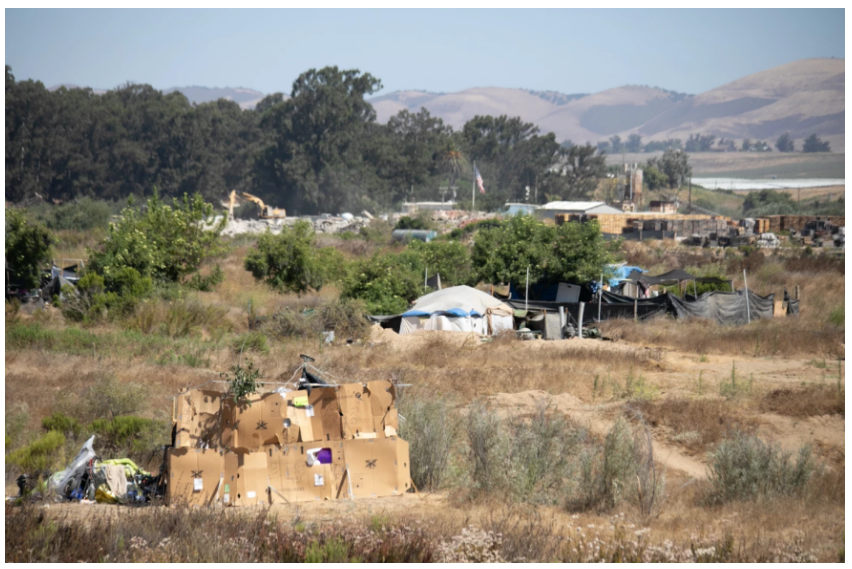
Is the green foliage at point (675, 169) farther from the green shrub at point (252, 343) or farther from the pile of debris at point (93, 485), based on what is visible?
the pile of debris at point (93, 485)

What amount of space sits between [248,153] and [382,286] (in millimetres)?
68277

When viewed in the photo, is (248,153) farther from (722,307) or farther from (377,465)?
(377,465)

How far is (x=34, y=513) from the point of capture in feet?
21.0

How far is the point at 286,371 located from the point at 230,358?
276 centimetres

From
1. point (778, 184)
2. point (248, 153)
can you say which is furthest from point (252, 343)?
point (778, 184)

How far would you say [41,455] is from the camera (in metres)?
9.20

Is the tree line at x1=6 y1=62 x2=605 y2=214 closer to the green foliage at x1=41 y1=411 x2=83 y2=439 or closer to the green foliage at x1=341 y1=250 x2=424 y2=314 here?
the green foliage at x1=341 y1=250 x2=424 y2=314

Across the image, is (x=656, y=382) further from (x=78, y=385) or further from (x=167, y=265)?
(x=167, y=265)

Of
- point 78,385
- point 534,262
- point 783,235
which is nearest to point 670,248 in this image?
point 783,235

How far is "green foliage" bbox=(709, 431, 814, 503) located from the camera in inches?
321

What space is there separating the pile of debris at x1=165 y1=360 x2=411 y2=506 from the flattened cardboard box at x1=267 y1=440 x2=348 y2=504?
0.01 metres

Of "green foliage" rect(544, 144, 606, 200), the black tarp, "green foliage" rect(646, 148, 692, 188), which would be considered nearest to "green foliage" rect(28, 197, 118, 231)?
the black tarp

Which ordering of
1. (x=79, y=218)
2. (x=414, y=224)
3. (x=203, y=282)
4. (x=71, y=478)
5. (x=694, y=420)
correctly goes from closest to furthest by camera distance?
1. (x=71, y=478)
2. (x=694, y=420)
3. (x=203, y=282)
4. (x=79, y=218)
5. (x=414, y=224)

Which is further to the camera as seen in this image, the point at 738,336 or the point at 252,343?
the point at 738,336
